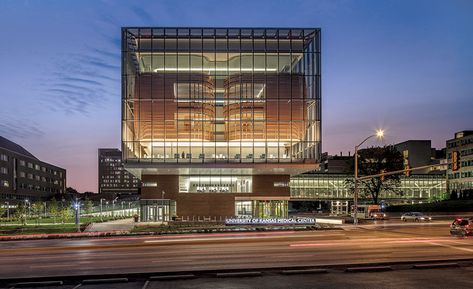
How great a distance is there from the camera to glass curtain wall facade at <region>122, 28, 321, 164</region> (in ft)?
248

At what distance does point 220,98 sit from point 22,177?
10498 centimetres

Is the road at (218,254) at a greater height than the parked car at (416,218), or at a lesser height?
greater

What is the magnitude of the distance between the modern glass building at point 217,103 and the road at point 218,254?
118ft

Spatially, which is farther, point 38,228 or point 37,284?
point 38,228

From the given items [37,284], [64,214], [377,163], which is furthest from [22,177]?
[37,284]

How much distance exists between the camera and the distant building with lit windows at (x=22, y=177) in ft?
474

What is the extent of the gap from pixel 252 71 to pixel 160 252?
49402 mm

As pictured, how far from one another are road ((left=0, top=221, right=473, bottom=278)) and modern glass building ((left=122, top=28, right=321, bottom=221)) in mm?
36031

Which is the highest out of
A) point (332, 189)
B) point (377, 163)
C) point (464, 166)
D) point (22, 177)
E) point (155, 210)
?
point (377, 163)

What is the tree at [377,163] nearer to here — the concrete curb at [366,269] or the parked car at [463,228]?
the parked car at [463,228]

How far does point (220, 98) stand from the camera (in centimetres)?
7825

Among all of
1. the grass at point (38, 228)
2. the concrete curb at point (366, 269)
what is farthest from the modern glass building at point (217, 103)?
the concrete curb at point (366, 269)

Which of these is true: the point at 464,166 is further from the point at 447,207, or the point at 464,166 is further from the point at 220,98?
the point at 220,98

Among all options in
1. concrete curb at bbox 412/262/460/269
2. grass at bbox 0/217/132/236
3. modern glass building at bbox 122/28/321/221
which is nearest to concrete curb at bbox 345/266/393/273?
concrete curb at bbox 412/262/460/269
